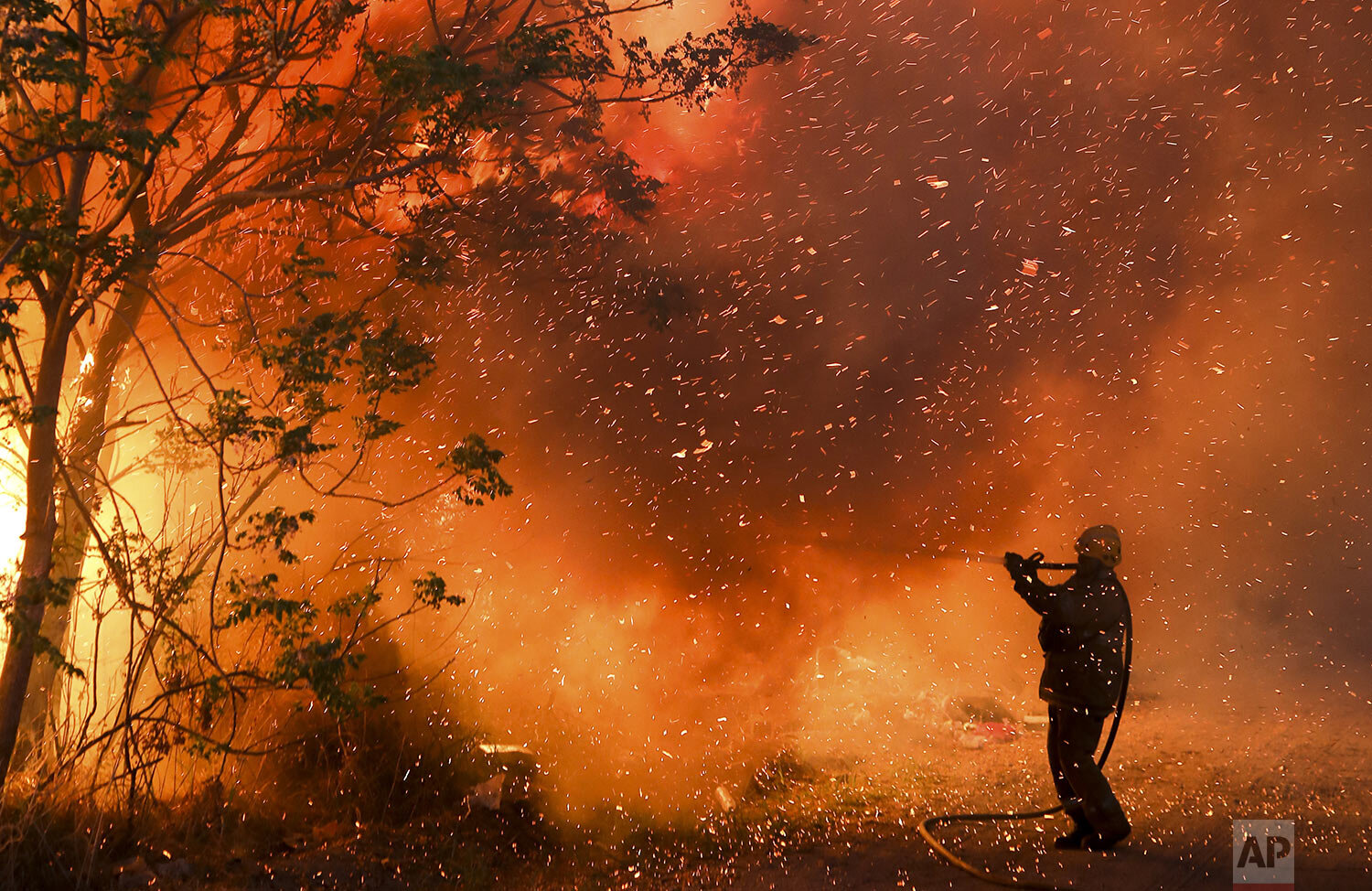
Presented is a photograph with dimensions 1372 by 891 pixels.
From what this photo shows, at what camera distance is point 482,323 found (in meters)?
11.7

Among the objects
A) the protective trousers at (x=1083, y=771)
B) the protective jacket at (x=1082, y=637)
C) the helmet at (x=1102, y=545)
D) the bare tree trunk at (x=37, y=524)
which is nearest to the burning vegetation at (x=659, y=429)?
the bare tree trunk at (x=37, y=524)

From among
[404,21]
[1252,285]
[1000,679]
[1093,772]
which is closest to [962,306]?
[1252,285]

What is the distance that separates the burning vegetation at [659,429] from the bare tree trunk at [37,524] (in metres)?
0.03

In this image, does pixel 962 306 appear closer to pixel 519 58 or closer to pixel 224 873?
pixel 519 58

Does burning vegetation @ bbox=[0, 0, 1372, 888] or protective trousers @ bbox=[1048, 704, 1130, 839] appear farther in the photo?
protective trousers @ bbox=[1048, 704, 1130, 839]

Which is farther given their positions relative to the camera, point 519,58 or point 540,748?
point 540,748

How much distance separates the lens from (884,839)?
613 cm

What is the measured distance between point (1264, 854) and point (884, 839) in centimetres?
216

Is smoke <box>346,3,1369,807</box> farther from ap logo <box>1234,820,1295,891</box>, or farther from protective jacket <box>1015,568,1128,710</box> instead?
ap logo <box>1234,820,1295,891</box>

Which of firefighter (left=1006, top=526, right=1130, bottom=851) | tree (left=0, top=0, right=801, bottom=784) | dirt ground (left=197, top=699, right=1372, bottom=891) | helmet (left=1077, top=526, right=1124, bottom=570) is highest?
tree (left=0, top=0, right=801, bottom=784)

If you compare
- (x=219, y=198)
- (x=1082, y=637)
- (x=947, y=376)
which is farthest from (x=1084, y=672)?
(x=947, y=376)

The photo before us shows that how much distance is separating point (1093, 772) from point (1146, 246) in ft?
36.0

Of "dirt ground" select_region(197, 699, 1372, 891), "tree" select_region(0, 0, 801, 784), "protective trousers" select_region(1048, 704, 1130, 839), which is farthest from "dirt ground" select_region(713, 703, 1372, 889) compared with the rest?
"tree" select_region(0, 0, 801, 784)

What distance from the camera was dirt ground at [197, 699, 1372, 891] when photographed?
5387 mm
